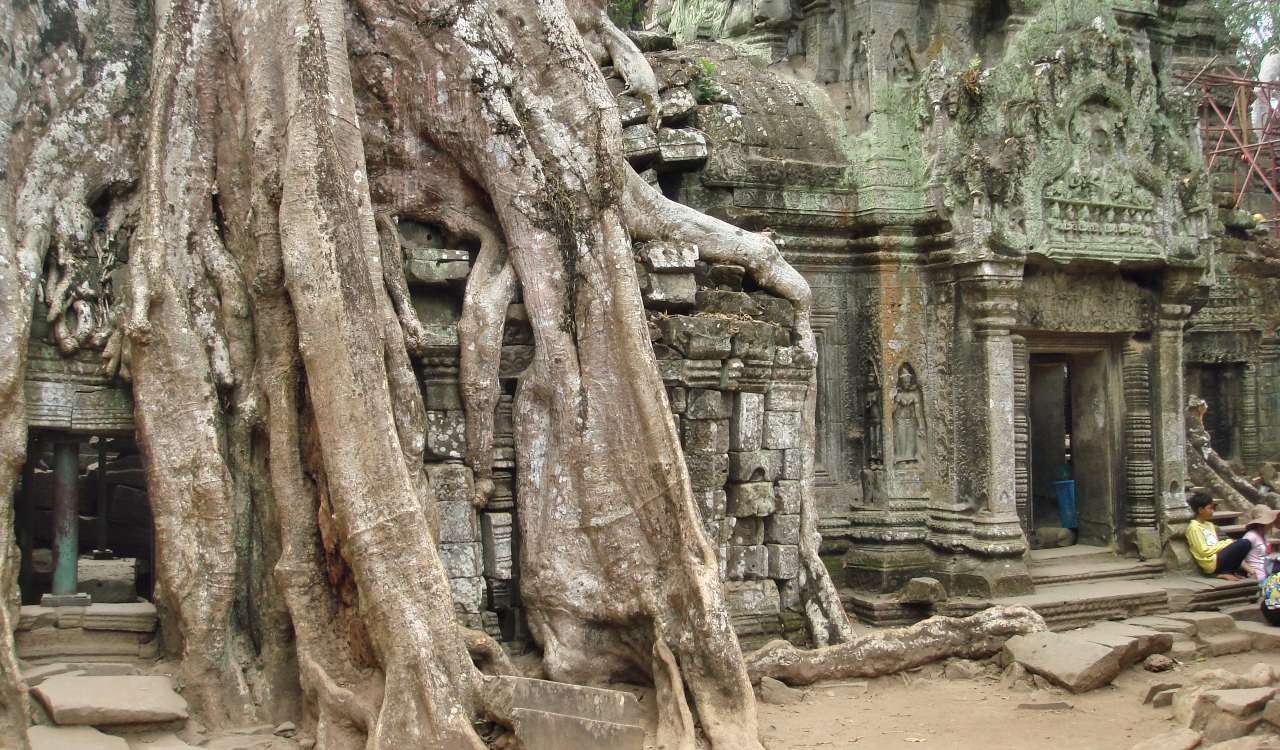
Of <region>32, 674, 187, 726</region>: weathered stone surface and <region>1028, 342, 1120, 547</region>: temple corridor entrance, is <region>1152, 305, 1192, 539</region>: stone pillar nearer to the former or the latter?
<region>1028, 342, 1120, 547</region>: temple corridor entrance

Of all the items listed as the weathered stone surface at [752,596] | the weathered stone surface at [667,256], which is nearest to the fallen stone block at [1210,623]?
the weathered stone surface at [752,596]

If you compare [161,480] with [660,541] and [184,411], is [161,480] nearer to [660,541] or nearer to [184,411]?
[184,411]

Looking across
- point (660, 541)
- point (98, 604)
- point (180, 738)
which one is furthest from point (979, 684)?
point (98, 604)

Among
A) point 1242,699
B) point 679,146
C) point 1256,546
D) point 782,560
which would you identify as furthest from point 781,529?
point 1256,546

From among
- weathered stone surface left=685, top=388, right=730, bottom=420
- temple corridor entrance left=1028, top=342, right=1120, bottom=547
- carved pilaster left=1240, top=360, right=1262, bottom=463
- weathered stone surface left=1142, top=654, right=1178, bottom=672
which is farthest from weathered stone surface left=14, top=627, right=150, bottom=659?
carved pilaster left=1240, top=360, right=1262, bottom=463

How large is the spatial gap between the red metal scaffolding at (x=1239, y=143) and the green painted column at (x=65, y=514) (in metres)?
12.8

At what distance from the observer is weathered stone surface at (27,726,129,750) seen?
Answer: 4777mm

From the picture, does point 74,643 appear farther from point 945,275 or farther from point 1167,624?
point 1167,624

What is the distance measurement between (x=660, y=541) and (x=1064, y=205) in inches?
185

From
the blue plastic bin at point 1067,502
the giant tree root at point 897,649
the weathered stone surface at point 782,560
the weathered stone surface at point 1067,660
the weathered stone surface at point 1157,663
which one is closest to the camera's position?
the giant tree root at point 897,649

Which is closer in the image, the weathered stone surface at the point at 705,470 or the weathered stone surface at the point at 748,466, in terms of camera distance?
the weathered stone surface at the point at 705,470

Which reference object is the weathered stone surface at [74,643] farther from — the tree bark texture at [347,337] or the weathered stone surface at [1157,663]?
the weathered stone surface at [1157,663]

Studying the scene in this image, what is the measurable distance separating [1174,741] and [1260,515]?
4881mm

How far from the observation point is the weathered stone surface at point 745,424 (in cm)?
668
